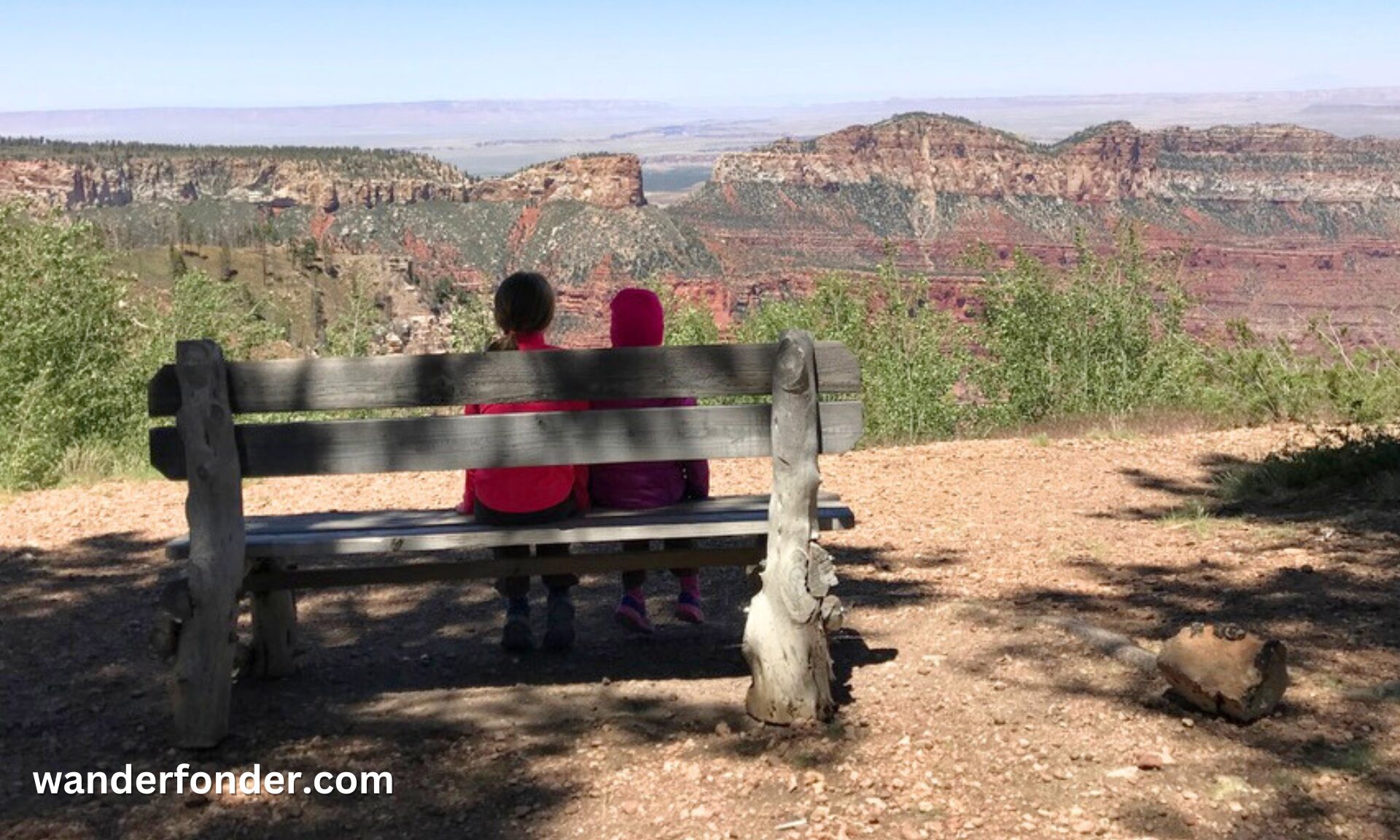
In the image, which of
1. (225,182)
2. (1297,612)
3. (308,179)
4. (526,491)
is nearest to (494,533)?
(526,491)

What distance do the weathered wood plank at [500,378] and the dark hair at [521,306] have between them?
0.77 meters

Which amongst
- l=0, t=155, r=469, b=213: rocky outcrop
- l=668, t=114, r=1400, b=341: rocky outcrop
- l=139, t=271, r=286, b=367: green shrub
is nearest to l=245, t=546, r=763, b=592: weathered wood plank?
l=139, t=271, r=286, b=367: green shrub

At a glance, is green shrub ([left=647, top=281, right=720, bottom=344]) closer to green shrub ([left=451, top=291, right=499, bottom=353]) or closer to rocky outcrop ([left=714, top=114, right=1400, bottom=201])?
green shrub ([left=451, top=291, right=499, bottom=353])

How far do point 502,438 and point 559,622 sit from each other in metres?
1.39

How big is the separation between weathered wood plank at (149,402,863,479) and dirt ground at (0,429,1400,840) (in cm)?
93

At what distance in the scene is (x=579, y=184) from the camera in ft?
482

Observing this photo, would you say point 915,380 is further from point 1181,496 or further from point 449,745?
point 449,745

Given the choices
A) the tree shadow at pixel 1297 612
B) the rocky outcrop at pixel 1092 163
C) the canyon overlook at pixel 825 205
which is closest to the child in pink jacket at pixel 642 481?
the tree shadow at pixel 1297 612

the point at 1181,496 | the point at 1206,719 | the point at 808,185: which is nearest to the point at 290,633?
the point at 1206,719

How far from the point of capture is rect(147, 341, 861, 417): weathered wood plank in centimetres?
425

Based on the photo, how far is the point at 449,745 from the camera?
4367mm

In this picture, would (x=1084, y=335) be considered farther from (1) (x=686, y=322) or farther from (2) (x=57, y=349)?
(2) (x=57, y=349)

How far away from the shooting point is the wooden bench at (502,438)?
4.27 metres

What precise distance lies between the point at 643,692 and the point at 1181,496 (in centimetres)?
546
